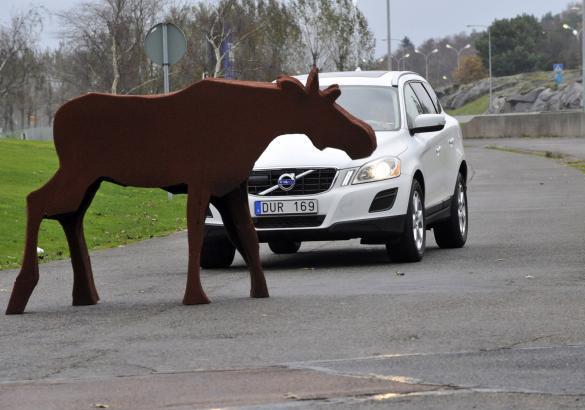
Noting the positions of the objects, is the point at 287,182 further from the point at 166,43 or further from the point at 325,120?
the point at 166,43

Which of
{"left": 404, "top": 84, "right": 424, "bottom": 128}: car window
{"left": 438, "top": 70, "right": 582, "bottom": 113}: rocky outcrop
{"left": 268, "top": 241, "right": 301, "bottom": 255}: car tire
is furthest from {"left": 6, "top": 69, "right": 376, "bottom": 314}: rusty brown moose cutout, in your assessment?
{"left": 438, "top": 70, "right": 582, "bottom": 113}: rocky outcrop

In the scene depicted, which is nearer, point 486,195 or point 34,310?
point 34,310

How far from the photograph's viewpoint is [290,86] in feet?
35.6

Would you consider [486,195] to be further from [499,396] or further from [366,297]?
[499,396]

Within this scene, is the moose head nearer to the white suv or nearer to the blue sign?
the white suv

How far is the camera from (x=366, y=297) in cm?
1105

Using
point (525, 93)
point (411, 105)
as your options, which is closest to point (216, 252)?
point (411, 105)

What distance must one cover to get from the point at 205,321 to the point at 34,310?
177 centimetres

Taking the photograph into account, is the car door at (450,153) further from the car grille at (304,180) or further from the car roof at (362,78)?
the car grille at (304,180)

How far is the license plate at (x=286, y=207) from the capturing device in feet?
45.2

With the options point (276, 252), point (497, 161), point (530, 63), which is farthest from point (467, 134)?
point (530, 63)

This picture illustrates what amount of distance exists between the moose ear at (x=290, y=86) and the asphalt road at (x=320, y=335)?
1449mm

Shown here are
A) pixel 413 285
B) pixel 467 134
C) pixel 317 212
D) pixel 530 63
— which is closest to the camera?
pixel 413 285

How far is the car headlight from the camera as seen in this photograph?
1390 cm
